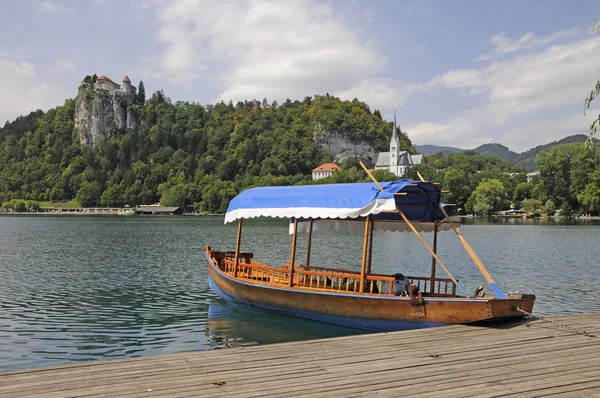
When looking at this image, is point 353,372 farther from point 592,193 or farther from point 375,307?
point 592,193

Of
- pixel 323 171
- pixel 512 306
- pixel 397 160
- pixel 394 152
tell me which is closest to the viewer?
pixel 512 306

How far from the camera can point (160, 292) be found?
2178cm

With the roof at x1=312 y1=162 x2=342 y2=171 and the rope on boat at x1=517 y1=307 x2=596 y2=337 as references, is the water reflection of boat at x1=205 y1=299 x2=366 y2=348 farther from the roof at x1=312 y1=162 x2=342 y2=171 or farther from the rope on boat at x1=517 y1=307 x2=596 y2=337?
the roof at x1=312 y1=162 x2=342 y2=171

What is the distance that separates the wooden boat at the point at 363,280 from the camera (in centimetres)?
1155

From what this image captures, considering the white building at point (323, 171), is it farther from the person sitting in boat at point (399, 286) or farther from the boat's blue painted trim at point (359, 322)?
the person sitting in boat at point (399, 286)

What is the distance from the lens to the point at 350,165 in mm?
184125

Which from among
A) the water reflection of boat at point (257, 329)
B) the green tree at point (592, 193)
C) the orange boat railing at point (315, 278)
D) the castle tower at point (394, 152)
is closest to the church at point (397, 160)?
the castle tower at point (394, 152)

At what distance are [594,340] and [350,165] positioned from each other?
175401mm

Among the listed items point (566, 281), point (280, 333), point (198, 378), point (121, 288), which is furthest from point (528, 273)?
point (198, 378)

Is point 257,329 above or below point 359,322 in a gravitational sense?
below

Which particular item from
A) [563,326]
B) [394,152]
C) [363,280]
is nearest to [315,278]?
[363,280]

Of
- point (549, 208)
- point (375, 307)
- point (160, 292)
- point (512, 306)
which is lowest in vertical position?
point (160, 292)

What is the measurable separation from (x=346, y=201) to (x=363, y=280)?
6.94 ft

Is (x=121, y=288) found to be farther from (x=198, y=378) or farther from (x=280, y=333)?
(x=198, y=378)
